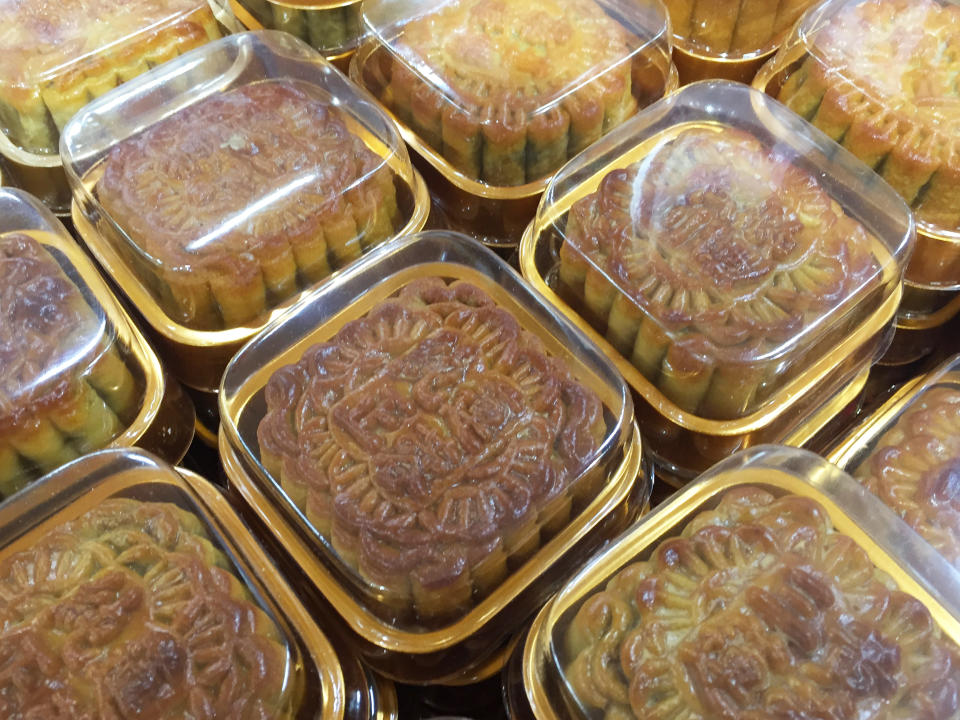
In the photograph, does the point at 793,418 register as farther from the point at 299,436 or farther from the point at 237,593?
the point at 237,593

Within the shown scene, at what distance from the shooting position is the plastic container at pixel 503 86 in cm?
182

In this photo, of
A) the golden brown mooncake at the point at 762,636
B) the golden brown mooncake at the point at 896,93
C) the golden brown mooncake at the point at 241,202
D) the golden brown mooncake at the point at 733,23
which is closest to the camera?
the golden brown mooncake at the point at 762,636

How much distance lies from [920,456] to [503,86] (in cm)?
110

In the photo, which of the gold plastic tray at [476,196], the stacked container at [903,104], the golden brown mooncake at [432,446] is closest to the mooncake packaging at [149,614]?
the golden brown mooncake at [432,446]

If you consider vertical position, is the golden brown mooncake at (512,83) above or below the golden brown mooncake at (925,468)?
above

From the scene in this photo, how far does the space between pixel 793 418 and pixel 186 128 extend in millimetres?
1334

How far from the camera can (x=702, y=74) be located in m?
2.25

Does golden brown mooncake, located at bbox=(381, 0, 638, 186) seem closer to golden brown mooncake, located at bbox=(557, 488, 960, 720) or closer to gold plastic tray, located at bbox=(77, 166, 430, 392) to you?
gold plastic tray, located at bbox=(77, 166, 430, 392)

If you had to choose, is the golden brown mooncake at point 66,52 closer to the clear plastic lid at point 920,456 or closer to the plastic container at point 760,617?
the plastic container at point 760,617

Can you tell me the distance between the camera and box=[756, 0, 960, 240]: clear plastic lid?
5.71ft

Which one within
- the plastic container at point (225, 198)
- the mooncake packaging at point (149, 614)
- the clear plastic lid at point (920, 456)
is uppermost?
the plastic container at point (225, 198)

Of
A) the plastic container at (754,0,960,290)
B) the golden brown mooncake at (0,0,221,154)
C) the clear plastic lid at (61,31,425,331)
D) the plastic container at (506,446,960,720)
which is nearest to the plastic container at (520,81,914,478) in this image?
the plastic container at (754,0,960,290)

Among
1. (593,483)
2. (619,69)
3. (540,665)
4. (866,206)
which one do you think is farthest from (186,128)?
(866,206)

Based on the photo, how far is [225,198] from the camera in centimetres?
164
